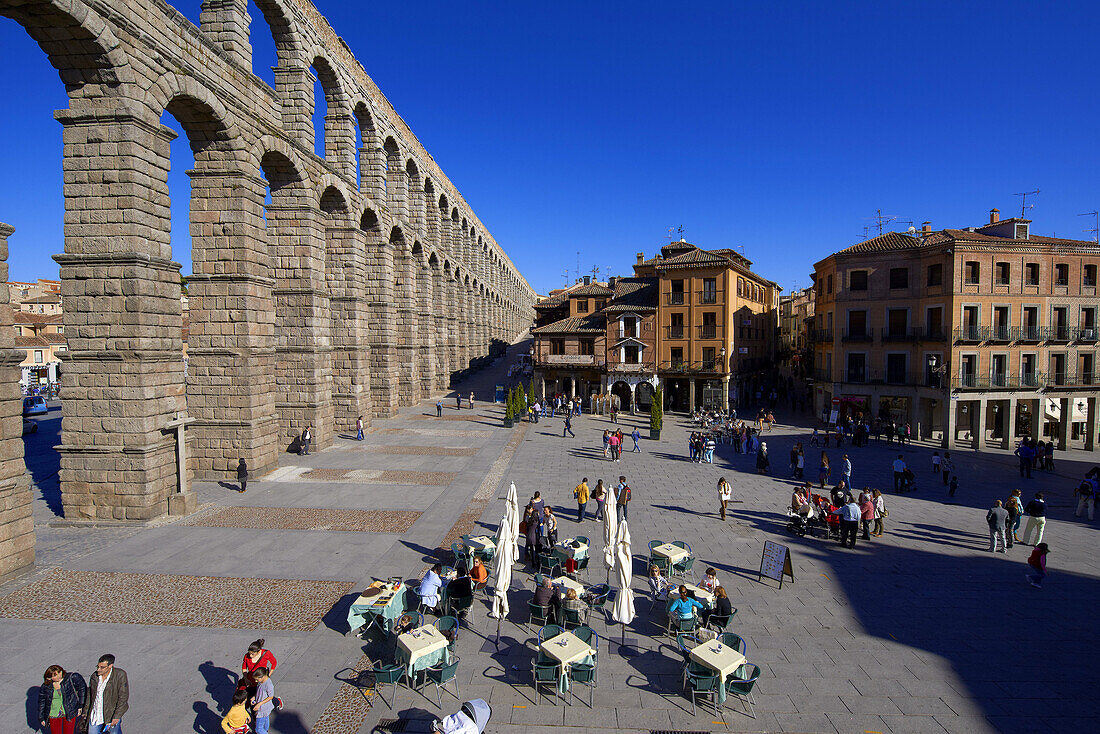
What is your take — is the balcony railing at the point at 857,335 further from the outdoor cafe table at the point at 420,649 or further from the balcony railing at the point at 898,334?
the outdoor cafe table at the point at 420,649

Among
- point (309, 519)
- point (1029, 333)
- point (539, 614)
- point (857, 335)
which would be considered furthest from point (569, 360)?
point (539, 614)

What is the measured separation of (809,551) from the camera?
1474cm

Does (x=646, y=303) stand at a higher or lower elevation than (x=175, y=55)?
lower

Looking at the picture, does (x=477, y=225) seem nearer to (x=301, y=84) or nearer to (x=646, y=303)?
(x=646, y=303)

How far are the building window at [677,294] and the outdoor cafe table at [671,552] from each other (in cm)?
3150

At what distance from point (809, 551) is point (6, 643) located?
686 inches

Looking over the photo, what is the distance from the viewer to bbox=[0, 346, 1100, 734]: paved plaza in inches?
317

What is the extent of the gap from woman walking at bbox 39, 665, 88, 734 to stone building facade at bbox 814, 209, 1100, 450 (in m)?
39.3

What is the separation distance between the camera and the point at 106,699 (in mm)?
6883

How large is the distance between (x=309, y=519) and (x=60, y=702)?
9359mm

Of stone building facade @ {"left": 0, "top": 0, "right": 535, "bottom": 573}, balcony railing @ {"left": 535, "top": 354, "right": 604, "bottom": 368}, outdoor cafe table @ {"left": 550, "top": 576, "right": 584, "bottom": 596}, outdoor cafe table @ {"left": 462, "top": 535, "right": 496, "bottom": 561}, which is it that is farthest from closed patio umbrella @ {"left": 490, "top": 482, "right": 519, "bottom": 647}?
balcony railing @ {"left": 535, "top": 354, "right": 604, "bottom": 368}

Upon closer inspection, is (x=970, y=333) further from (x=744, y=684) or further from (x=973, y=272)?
(x=744, y=684)

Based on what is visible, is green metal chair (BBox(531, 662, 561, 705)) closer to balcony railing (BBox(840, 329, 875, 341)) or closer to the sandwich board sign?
the sandwich board sign

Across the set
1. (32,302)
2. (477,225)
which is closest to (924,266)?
(477,225)
